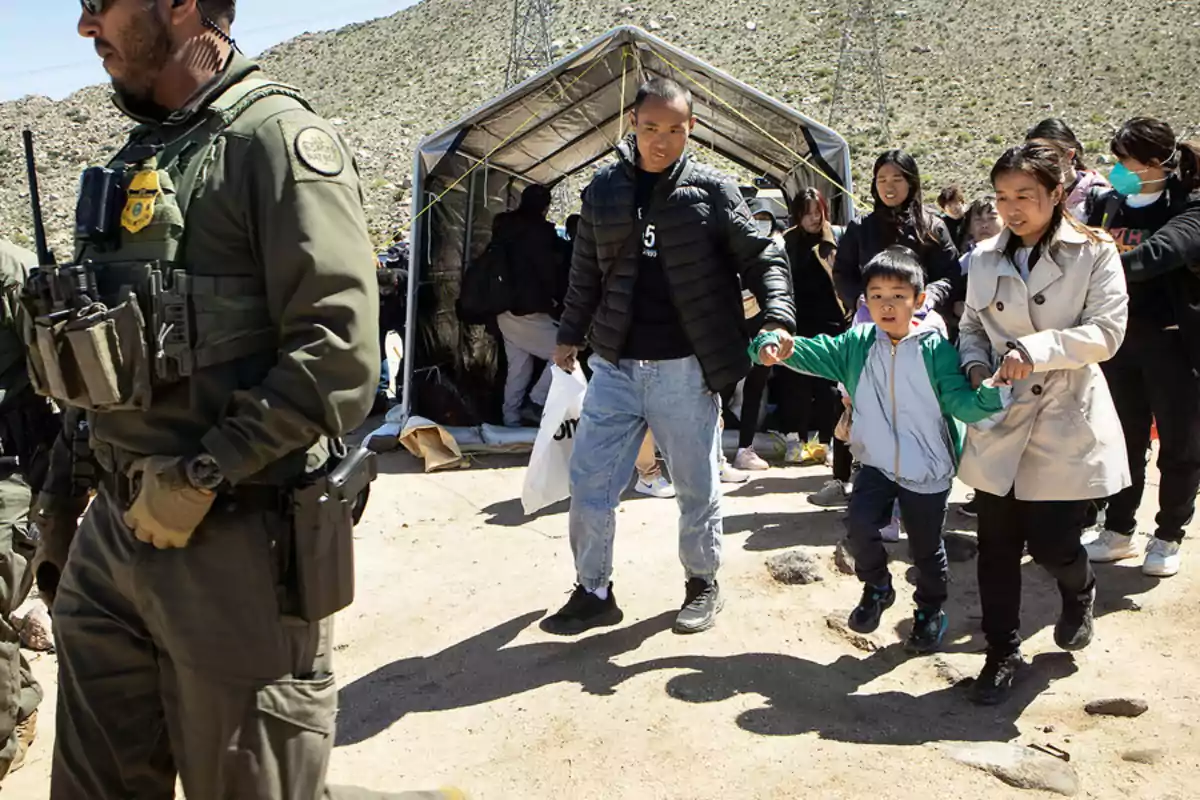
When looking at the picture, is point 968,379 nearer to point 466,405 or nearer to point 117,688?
point 117,688

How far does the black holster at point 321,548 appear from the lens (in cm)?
216

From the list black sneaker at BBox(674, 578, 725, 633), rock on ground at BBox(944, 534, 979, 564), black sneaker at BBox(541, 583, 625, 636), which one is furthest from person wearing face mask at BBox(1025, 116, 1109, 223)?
black sneaker at BBox(541, 583, 625, 636)

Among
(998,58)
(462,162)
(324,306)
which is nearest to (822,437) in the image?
(462,162)

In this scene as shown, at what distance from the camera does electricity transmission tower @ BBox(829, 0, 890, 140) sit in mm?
54031

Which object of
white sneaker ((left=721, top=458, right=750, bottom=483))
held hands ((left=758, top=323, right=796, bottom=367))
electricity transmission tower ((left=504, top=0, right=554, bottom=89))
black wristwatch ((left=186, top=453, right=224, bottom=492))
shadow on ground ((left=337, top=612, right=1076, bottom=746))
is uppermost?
electricity transmission tower ((left=504, top=0, right=554, bottom=89))

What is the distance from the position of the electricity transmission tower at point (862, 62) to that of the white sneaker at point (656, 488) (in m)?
46.3

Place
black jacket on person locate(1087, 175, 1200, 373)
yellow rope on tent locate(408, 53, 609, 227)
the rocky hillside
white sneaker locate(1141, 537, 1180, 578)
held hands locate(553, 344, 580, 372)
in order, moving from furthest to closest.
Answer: the rocky hillside, yellow rope on tent locate(408, 53, 609, 227), white sneaker locate(1141, 537, 1180, 578), held hands locate(553, 344, 580, 372), black jacket on person locate(1087, 175, 1200, 373)

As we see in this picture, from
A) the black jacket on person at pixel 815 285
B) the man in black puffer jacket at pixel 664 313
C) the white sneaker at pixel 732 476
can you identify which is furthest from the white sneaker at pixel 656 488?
the man in black puffer jacket at pixel 664 313

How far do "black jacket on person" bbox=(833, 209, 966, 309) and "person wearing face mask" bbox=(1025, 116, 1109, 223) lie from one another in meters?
0.64

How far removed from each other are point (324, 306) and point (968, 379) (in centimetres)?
243

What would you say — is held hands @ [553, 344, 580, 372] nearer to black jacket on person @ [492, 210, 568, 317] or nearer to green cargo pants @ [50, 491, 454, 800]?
green cargo pants @ [50, 491, 454, 800]

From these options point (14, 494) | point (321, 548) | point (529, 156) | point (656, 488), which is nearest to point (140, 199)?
point (321, 548)

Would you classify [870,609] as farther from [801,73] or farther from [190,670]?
[801,73]

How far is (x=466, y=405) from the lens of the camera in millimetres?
8414
